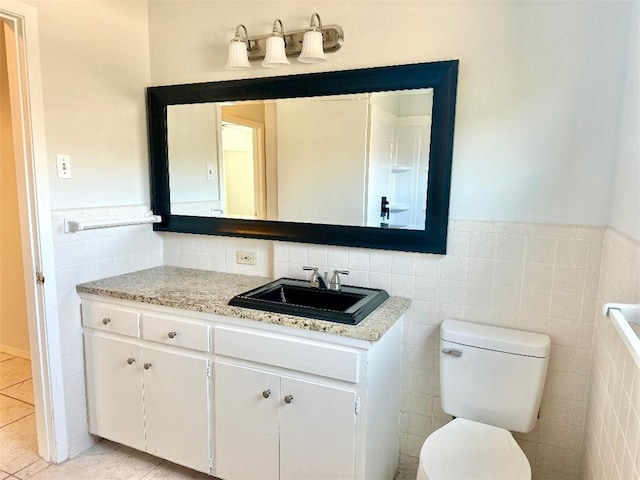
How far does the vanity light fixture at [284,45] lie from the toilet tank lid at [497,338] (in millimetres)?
1328

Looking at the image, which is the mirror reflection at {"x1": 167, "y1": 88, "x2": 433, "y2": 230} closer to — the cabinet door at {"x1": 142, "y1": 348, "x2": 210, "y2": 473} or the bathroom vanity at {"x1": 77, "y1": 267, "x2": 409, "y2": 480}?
the bathroom vanity at {"x1": 77, "y1": 267, "x2": 409, "y2": 480}

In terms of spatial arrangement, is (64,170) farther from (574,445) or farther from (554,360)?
(574,445)

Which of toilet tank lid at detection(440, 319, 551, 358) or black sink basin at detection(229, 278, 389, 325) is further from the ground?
black sink basin at detection(229, 278, 389, 325)

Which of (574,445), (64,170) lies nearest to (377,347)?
(574,445)

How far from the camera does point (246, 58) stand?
204 cm

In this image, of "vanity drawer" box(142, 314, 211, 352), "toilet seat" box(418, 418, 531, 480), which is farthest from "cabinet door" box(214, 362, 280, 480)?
"toilet seat" box(418, 418, 531, 480)

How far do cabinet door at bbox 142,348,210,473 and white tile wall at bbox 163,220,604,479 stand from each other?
2.68 ft

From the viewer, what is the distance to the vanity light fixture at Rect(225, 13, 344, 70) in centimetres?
186

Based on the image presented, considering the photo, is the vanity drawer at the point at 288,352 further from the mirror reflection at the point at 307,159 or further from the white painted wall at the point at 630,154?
the white painted wall at the point at 630,154

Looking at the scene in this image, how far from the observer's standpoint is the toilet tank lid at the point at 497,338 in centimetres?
163

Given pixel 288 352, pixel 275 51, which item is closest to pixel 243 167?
pixel 275 51

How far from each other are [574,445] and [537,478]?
0.74ft

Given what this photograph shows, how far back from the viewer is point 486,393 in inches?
66.9

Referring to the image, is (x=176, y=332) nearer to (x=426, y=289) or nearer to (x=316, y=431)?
(x=316, y=431)
